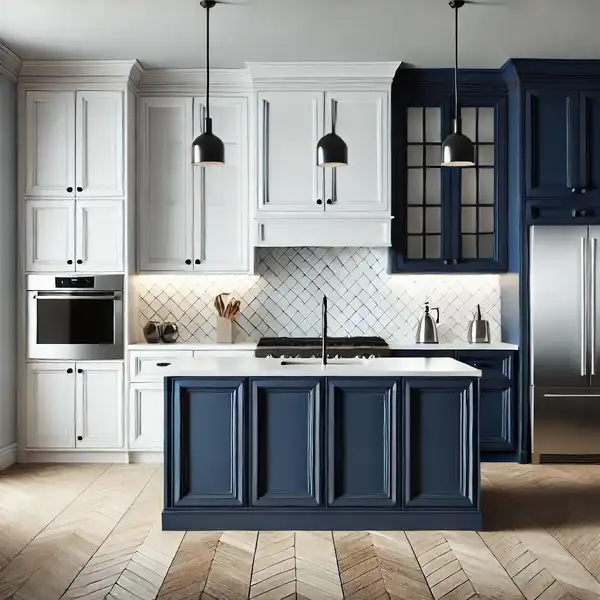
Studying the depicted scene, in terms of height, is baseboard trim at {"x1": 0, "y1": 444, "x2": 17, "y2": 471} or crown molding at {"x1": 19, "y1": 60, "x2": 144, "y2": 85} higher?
crown molding at {"x1": 19, "y1": 60, "x2": 144, "y2": 85}

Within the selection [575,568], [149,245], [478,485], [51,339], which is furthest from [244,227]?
[575,568]

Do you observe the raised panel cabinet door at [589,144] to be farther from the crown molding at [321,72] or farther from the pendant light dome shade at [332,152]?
the pendant light dome shade at [332,152]

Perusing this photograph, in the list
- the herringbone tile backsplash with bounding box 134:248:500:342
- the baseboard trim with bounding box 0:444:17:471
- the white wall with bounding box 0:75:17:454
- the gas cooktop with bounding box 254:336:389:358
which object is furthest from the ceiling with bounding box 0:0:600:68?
the baseboard trim with bounding box 0:444:17:471

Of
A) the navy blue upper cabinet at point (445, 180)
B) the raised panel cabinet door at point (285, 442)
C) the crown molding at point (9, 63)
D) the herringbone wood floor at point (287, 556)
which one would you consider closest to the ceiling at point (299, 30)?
the crown molding at point (9, 63)

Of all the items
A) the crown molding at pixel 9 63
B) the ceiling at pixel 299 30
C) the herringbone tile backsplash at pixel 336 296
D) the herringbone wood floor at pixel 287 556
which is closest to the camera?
the herringbone wood floor at pixel 287 556

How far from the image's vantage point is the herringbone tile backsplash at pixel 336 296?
A: 602 cm

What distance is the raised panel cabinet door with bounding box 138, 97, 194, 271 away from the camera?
18.7 ft

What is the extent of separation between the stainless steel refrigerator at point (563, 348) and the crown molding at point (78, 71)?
3116 mm

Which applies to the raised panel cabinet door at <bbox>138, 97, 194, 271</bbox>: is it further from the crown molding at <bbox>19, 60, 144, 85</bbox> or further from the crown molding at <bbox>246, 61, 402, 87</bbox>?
the crown molding at <bbox>246, 61, 402, 87</bbox>

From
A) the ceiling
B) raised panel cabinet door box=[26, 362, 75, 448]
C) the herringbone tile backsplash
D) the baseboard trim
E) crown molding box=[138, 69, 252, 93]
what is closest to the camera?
the ceiling

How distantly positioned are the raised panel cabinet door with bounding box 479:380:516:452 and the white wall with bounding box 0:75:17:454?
335cm

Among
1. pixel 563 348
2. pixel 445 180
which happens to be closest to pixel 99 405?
pixel 445 180

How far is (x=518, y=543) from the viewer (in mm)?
3715

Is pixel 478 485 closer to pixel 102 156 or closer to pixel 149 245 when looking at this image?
pixel 149 245
